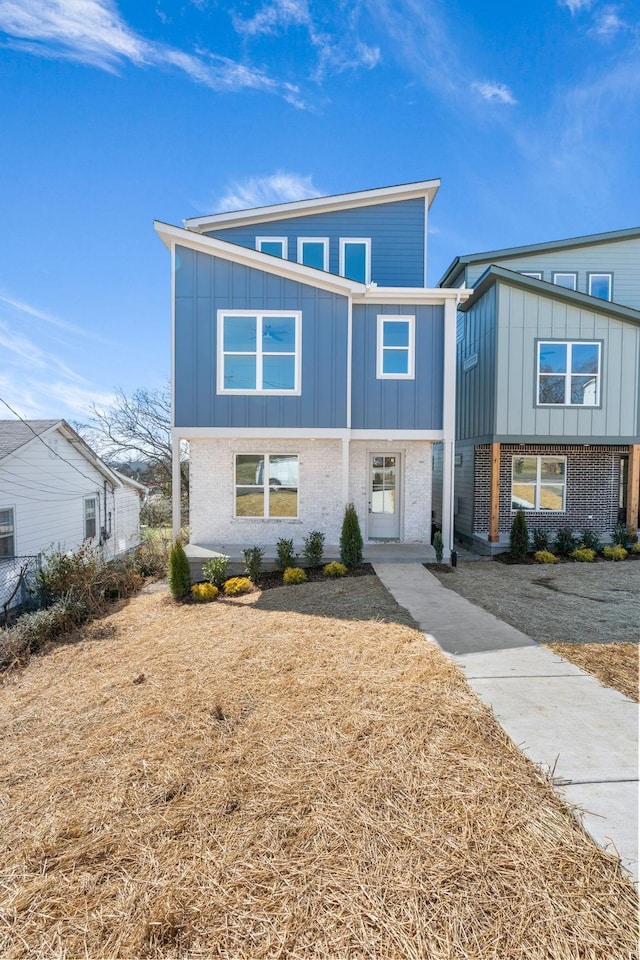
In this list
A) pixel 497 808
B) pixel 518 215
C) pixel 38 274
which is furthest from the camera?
pixel 518 215

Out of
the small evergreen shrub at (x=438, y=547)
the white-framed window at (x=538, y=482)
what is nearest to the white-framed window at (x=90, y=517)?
the small evergreen shrub at (x=438, y=547)

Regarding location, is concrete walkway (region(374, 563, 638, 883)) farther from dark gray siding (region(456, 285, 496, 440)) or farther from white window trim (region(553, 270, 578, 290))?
white window trim (region(553, 270, 578, 290))

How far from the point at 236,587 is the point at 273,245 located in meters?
9.48

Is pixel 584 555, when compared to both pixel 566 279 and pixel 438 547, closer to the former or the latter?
pixel 438 547

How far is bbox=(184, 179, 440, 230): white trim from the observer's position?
11758 millimetres

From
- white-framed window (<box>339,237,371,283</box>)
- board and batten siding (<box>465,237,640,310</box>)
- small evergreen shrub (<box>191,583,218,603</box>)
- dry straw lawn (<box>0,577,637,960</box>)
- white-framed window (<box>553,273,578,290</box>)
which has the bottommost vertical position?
small evergreen shrub (<box>191,583,218,603</box>)

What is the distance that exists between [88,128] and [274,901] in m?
13.6

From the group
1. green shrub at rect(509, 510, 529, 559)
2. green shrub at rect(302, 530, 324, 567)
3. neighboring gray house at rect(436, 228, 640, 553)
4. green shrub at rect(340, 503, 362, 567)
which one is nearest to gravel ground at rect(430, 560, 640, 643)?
green shrub at rect(509, 510, 529, 559)

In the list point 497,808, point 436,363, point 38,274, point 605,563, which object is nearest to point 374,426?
point 436,363

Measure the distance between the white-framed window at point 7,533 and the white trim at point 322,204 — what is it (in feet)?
29.8

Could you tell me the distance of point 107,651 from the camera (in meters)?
6.11

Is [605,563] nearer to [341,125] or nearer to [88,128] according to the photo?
[341,125]

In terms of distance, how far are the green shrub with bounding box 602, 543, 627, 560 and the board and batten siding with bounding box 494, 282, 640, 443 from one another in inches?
115

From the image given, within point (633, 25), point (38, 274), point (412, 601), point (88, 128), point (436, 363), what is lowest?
point (412, 601)
